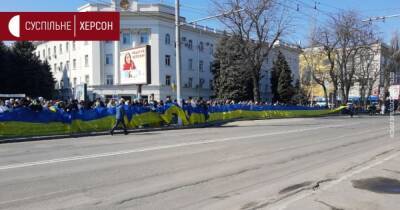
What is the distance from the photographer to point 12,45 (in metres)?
63.9

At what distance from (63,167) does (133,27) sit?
52.0 metres

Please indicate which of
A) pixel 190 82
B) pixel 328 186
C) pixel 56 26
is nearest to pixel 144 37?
pixel 190 82

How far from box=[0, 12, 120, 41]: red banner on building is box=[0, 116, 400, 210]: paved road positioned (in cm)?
998

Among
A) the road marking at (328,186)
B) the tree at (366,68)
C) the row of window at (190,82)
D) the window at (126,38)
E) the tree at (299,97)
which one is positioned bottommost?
the road marking at (328,186)

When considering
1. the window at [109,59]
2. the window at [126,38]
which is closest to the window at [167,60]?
the window at [126,38]

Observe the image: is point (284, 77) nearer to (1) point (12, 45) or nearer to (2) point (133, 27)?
(2) point (133, 27)

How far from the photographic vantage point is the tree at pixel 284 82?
75500 millimetres

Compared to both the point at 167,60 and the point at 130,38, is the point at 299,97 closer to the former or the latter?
the point at 167,60

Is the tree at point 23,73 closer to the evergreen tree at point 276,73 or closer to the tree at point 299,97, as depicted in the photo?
the evergreen tree at point 276,73

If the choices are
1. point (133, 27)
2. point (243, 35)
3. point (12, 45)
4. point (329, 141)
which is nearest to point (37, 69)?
point (12, 45)

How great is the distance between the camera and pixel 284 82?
7569 centimetres

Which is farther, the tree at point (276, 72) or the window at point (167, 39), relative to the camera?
the tree at point (276, 72)

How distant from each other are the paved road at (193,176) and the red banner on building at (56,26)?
998 cm

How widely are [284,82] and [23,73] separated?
3886 cm
